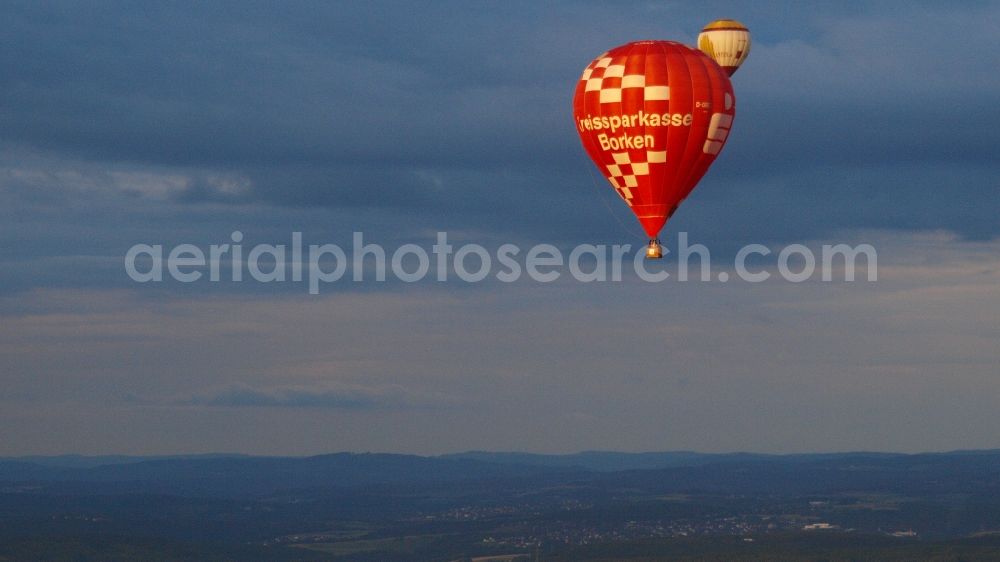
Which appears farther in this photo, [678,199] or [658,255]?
[678,199]

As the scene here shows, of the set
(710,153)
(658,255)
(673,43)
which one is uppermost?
(673,43)

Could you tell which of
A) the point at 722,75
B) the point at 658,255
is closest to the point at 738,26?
the point at 722,75

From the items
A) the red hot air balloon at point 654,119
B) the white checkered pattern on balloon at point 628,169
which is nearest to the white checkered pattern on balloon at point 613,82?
the red hot air balloon at point 654,119

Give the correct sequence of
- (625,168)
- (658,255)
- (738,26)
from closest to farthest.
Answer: (658,255), (625,168), (738,26)

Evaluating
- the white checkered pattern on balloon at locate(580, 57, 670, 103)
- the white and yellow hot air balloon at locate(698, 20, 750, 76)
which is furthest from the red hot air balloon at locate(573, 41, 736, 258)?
the white and yellow hot air balloon at locate(698, 20, 750, 76)

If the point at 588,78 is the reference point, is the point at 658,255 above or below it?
below

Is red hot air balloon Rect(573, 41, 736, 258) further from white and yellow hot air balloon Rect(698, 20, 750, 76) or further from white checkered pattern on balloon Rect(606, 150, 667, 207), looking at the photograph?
white and yellow hot air balloon Rect(698, 20, 750, 76)

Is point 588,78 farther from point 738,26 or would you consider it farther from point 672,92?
point 738,26
